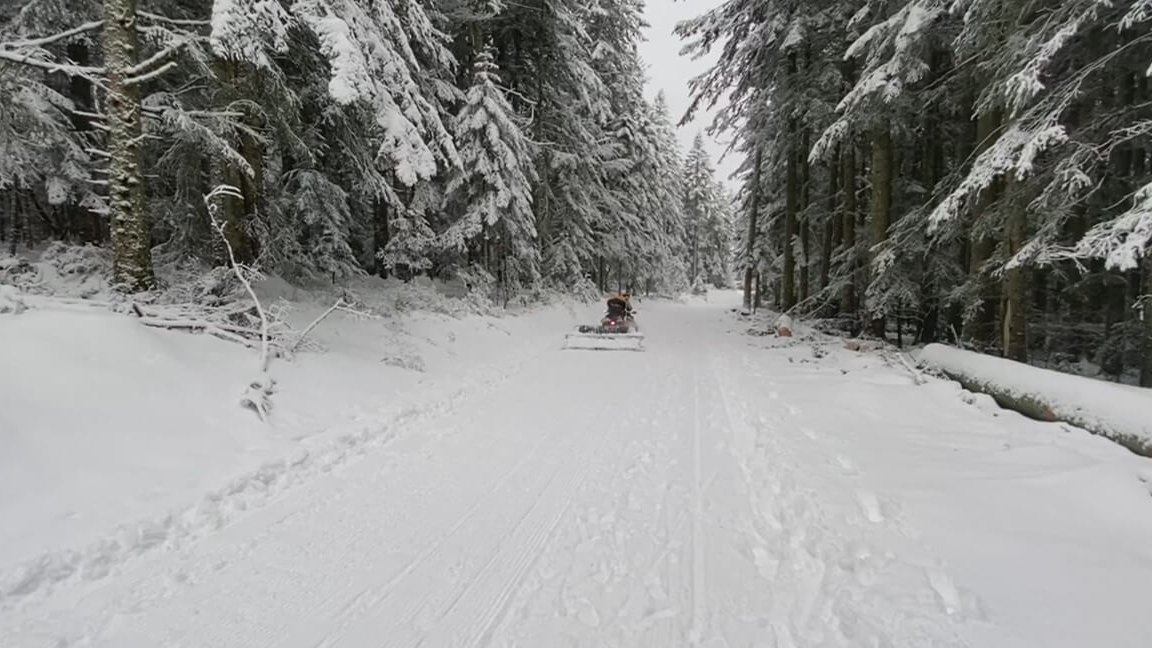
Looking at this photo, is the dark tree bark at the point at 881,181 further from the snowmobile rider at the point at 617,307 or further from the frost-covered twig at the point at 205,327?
the frost-covered twig at the point at 205,327

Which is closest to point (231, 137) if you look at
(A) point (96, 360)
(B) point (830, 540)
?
(A) point (96, 360)

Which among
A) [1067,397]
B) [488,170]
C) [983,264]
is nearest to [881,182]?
[983,264]

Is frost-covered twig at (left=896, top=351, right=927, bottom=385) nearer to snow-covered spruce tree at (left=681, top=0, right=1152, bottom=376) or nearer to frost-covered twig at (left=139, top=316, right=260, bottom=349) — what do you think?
snow-covered spruce tree at (left=681, top=0, right=1152, bottom=376)

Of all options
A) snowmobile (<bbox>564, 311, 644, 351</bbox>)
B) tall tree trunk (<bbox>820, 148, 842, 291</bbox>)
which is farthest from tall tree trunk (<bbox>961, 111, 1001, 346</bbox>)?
snowmobile (<bbox>564, 311, 644, 351</bbox>)

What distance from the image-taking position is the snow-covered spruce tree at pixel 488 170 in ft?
50.9

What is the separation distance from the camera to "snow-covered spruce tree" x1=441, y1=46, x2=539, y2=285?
15508 mm

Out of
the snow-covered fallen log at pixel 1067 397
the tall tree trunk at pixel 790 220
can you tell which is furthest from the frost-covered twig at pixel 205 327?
the tall tree trunk at pixel 790 220

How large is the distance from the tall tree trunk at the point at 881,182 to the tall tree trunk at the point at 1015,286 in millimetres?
3533

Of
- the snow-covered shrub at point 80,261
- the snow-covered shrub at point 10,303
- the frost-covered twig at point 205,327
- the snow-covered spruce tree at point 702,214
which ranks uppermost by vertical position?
the snow-covered spruce tree at point 702,214

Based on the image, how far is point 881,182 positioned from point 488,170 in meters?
10.0

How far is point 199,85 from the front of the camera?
871 cm

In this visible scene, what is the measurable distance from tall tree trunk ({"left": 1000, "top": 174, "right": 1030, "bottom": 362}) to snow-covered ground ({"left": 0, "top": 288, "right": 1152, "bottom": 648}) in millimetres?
1797

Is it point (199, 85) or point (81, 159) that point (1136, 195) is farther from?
point (81, 159)

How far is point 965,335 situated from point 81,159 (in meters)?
16.2
